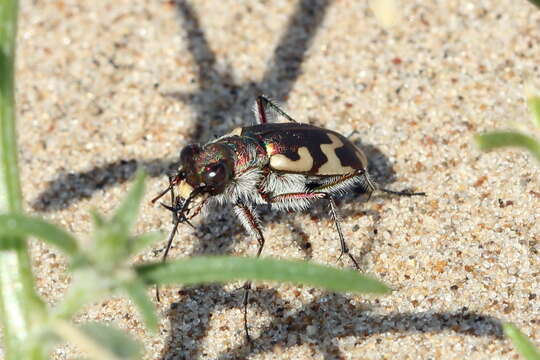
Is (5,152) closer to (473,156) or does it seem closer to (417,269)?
(417,269)

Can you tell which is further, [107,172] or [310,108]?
[310,108]

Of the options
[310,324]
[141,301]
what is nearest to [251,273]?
[141,301]

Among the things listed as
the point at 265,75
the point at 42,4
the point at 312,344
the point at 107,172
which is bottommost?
the point at 312,344

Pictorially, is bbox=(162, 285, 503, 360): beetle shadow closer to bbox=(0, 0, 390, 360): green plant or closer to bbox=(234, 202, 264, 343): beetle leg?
bbox=(234, 202, 264, 343): beetle leg

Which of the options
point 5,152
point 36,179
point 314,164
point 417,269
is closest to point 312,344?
point 417,269

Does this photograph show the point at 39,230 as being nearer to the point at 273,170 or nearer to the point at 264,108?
the point at 273,170

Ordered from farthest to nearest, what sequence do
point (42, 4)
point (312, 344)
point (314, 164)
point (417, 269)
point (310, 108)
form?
point (42, 4)
point (310, 108)
point (314, 164)
point (417, 269)
point (312, 344)

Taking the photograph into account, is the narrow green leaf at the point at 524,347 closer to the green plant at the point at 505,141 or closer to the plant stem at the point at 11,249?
the green plant at the point at 505,141
